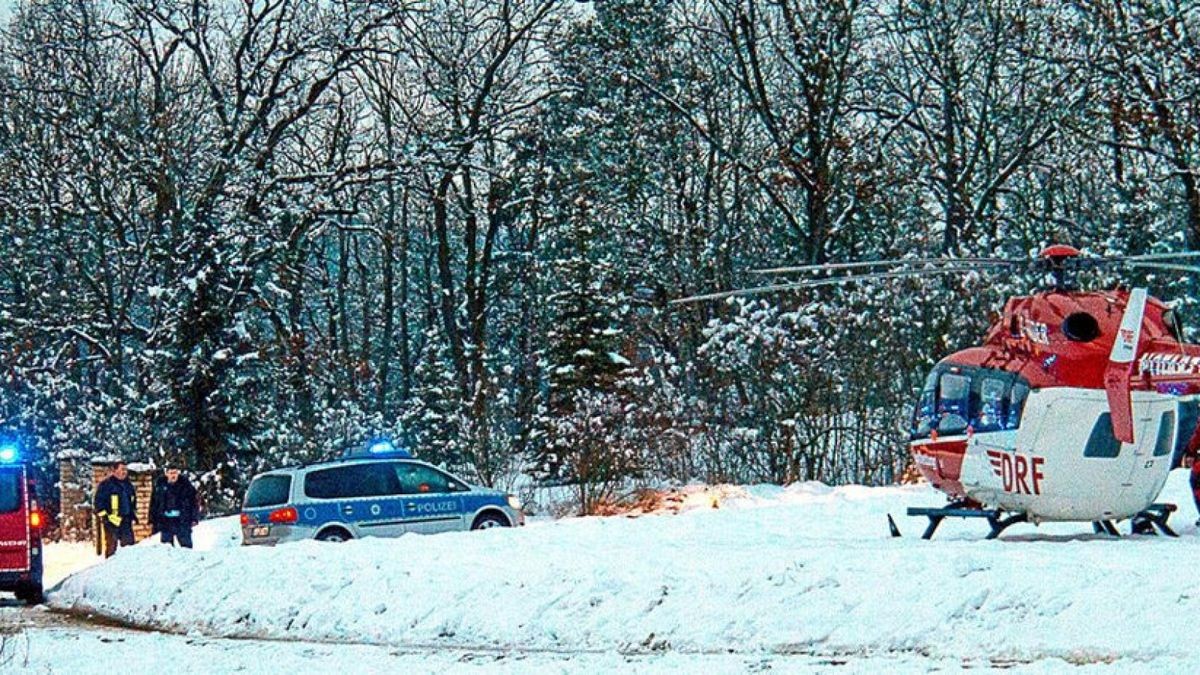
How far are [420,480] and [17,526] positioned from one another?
5707 millimetres

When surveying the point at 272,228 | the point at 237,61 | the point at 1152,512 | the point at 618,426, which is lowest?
the point at 1152,512

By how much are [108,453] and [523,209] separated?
14914 mm

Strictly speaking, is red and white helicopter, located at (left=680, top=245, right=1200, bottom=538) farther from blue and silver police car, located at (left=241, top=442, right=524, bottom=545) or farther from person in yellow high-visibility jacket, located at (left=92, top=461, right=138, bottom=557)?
person in yellow high-visibility jacket, located at (left=92, top=461, right=138, bottom=557)

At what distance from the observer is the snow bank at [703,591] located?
1142 centimetres

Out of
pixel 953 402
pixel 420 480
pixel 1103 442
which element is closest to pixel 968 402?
pixel 953 402

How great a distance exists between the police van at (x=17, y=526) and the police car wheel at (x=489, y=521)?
6243 mm

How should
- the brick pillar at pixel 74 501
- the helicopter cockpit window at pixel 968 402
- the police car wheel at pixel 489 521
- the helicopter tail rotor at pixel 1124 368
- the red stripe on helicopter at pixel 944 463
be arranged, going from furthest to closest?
the brick pillar at pixel 74 501 < the police car wheel at pixel 489 521 < the red stripe on helicopter at pixel 944 463 < the helicopter cockpit window at pixel 968 402 < the helicopter tail rotor at pixel 1124 368

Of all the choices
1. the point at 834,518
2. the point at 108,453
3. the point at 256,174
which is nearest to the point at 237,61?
the point at 256,174

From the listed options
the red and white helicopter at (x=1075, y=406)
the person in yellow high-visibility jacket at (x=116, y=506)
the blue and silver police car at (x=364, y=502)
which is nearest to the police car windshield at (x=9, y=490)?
the blue and silver police car at (x=364, y=502)

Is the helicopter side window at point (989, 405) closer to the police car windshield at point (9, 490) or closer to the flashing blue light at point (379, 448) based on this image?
the flashing blue light at point (379, 448)

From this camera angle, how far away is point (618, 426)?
2980cm

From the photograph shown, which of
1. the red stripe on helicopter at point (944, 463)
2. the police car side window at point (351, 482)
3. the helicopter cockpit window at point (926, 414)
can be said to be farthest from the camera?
the police car side window at point (351, 482)

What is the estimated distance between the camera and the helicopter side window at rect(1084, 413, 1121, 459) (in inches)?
596

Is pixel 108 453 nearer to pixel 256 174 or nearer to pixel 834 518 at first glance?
pixel 256 174
